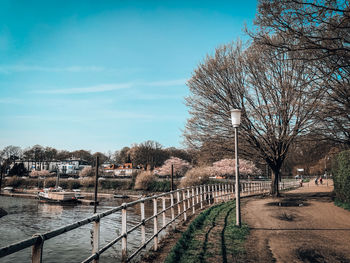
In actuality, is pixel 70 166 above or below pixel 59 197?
above

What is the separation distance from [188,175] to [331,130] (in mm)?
21568

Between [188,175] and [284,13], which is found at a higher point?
[284,13]

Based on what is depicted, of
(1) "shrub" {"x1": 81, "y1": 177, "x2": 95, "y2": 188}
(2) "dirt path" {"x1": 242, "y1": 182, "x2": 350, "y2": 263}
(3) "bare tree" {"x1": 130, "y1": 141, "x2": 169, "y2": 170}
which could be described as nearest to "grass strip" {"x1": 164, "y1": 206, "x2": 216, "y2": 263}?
(2) "dirt path" {"x1": 242, "y1": 182, "x2": 350, "y2": 263}

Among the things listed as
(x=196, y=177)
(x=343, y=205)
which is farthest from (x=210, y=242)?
(x=196, y=177)

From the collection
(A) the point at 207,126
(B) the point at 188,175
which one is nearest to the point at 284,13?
(A) the point at 207,126

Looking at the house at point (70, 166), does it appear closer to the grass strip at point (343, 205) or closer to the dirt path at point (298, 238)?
the grass strip at point (343, 205)

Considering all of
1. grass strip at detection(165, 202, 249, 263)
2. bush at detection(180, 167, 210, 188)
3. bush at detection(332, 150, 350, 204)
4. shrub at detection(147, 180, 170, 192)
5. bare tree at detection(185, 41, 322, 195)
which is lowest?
shrub at detection(147, 180, 170, 192)

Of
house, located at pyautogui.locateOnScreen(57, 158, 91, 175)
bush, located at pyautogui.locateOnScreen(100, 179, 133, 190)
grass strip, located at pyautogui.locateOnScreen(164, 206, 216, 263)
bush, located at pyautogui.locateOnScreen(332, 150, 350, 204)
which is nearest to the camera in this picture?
grass strip, located at pyautogui.locateOnScreen(164, 206, 216, 263)

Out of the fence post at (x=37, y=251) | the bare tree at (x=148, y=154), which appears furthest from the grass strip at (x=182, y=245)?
the bare tree at (x=148, y=154)

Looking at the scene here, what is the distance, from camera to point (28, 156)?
347ft

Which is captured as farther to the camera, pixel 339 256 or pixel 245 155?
pixel 245 155

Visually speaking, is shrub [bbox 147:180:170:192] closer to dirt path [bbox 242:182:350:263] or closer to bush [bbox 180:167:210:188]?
bush [bbox 180:167:210:188]

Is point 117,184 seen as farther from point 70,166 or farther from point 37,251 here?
point 70,166

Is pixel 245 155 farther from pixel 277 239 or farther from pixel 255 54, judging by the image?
pixel 277 239
